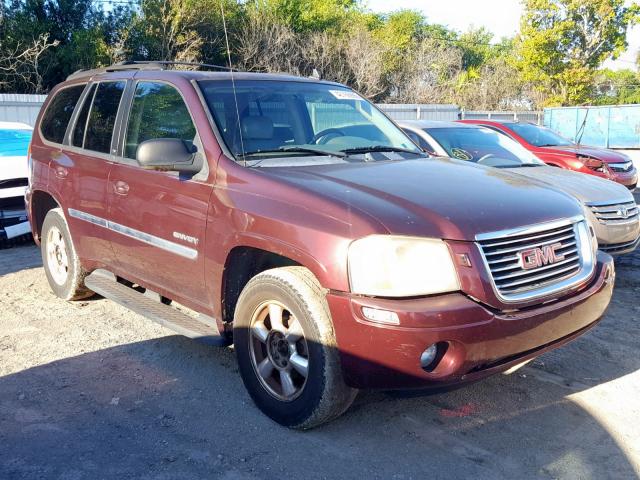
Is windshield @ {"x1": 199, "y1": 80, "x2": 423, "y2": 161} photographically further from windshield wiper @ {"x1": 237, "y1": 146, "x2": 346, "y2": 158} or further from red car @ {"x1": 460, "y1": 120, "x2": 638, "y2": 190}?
red car @ {"x1": 460, "y1": 120, "x2": 638, "y2": 190}

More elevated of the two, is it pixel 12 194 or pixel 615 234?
pixel 12 194

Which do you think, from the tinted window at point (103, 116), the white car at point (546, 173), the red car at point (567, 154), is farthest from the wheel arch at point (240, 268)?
the red car at point (567, 154)

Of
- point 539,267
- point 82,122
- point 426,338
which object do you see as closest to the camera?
point 426,338

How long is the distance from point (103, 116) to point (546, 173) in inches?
187

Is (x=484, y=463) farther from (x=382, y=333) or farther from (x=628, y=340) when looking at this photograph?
(x=628, y=340)

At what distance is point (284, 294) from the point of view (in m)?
3.44

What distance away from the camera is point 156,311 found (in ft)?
15.0

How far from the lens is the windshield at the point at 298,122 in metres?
4.21

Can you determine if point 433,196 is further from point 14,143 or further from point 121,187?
point 14,143

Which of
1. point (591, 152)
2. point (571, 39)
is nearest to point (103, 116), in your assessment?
point (591, 152)

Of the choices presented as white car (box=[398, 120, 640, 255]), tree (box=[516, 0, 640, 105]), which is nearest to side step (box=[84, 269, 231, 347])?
white car (box=[398, 120, 640, 255])

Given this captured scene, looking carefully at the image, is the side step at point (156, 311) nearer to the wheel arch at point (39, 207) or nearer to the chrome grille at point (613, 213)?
the wheel arch at point (39, 207)

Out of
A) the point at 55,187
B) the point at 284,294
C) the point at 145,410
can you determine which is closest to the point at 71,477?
the point at 145,410

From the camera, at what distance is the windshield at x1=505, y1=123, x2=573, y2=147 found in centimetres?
1112
